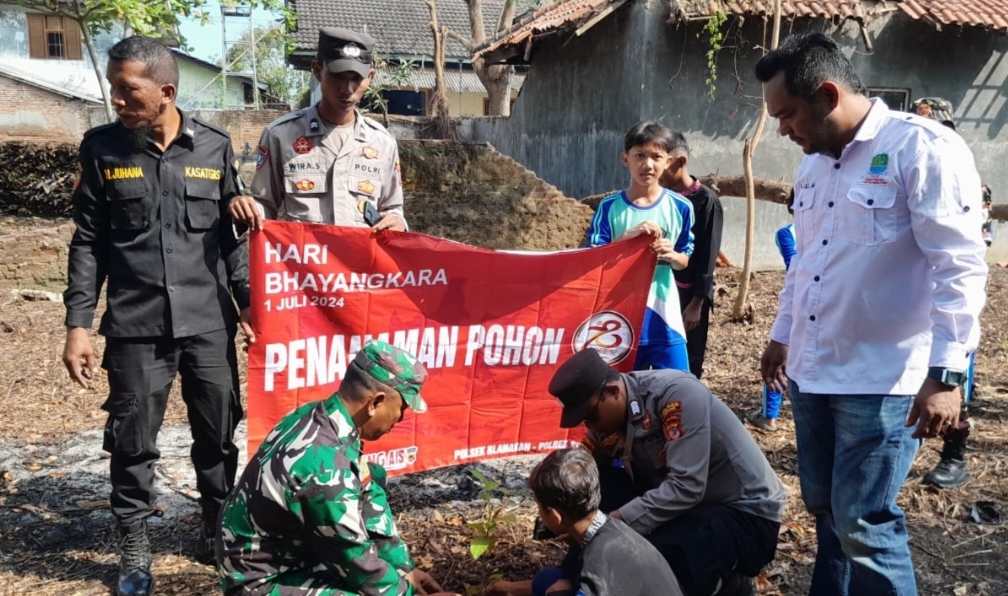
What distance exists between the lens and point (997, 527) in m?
4.06

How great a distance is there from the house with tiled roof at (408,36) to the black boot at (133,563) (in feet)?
73.5

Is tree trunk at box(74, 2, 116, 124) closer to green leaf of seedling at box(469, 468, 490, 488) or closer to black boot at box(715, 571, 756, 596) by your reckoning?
green leaf of seedling at box(469, 468, 490, 488)

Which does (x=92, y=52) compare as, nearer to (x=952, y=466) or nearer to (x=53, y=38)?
(x=952, y=466)

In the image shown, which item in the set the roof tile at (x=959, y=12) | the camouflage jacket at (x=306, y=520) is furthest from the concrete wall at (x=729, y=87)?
the camouflage jacket at (x=306, y=520)

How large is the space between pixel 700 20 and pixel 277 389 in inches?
337

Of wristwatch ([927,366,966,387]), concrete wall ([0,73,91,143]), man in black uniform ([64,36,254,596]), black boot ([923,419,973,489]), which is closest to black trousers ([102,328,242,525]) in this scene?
man in black uniform ([64,36,254,596])

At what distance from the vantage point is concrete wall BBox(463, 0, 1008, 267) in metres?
10.9

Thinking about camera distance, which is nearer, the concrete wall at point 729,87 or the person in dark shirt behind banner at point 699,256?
the person in dark shirt behind banner at point 699,256

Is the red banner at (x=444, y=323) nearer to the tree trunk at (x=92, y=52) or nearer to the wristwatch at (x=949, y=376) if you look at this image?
the wristwatch at (x=949, y=376)

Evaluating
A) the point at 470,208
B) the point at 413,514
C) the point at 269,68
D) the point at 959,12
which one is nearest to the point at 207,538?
the point at 413,514

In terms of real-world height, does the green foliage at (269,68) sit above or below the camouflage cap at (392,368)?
above

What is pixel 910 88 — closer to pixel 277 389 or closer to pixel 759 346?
pixel 759 346

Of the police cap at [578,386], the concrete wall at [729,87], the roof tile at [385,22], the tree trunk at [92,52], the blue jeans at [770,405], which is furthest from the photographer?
the roof tile at [385,22]

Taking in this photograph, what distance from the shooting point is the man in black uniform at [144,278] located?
3254mm
